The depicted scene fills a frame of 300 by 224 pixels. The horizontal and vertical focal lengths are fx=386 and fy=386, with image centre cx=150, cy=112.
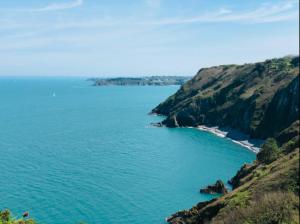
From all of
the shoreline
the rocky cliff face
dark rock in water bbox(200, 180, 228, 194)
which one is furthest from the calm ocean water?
the rocky cliff face

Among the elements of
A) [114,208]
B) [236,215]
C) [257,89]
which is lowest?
[114,208]

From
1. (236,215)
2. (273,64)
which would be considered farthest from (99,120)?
(236,215)

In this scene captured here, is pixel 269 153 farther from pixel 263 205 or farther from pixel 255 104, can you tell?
pixel 255 104

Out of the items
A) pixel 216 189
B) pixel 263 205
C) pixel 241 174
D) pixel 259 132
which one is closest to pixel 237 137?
pixel 259 132

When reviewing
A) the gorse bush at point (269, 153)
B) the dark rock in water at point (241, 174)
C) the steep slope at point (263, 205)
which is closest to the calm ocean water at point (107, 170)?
the dark rock in water at point (241, 174)

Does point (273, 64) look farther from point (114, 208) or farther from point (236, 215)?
point (236, 215)

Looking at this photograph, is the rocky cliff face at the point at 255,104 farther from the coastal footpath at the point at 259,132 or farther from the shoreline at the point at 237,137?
the shoreline at the point at 237,137

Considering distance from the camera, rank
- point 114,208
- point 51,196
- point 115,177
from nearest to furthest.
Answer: point 114,208, point 51,196, point 115,177
